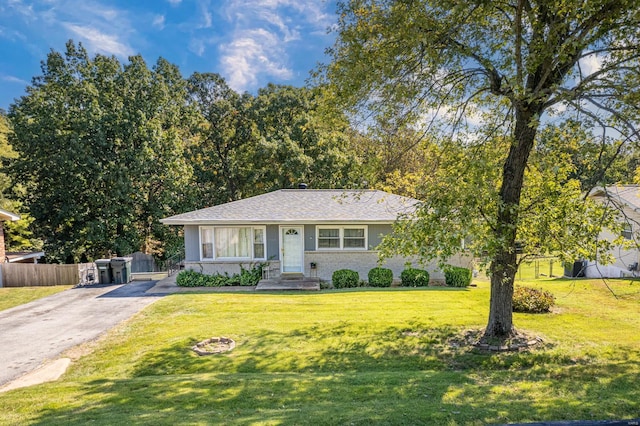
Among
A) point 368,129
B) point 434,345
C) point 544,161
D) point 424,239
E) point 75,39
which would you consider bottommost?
point 434,345

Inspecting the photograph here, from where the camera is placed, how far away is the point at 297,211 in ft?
53.6

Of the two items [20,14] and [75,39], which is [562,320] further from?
[75,39]

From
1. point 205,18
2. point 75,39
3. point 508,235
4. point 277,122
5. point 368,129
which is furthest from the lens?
point 277,122

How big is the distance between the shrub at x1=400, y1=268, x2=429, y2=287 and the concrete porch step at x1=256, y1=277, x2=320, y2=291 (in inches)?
146

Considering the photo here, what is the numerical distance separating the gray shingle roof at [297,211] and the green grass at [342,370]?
14.8ft

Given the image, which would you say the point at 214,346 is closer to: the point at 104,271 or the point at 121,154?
the point at 104,271

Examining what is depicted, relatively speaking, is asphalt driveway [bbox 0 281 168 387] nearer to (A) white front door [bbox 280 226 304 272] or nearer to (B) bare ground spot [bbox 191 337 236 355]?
(B) bare ground spot [bbox 191 337 236 355]

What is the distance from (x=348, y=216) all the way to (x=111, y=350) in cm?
1019

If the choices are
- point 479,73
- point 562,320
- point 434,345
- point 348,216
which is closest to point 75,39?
point 348,216

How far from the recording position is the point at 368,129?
8727 millimetres

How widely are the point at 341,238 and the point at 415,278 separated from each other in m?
3.58

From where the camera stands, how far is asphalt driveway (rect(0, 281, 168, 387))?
24.9ft

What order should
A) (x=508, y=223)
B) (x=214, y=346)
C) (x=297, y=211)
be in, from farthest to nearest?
(x=297, y=211) → (x=214, y=346) → (x=508, y=223)

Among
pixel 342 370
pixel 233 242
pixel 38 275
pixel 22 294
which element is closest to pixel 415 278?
pixel 233 242
